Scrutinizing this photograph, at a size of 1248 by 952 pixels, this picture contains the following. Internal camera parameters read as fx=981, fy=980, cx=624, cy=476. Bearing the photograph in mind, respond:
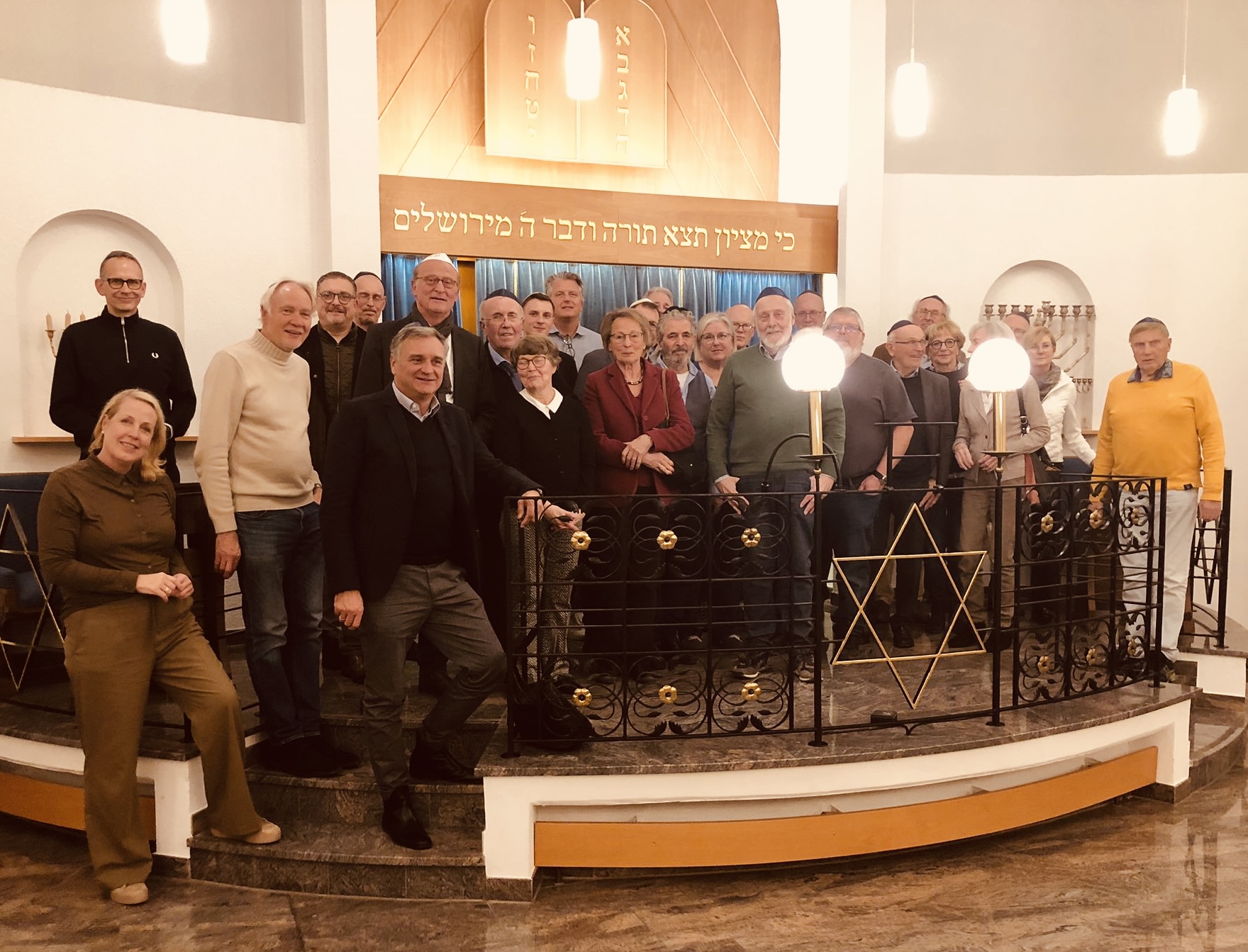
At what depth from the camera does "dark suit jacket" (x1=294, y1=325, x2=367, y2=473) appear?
435cm

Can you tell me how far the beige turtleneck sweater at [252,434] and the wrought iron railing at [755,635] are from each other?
2.94 feet

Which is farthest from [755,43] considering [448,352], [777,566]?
[448,352]

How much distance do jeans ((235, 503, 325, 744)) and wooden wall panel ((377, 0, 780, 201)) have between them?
483cm

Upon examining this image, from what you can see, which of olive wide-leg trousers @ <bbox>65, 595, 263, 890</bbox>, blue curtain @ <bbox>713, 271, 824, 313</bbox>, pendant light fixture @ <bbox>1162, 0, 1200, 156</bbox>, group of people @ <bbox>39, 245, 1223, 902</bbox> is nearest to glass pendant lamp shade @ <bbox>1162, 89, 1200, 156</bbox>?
pendant light fixture @ <bbox>1162, 0, 1200, 156</bbox>

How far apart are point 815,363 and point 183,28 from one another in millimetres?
5379

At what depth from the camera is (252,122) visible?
6.76 metres

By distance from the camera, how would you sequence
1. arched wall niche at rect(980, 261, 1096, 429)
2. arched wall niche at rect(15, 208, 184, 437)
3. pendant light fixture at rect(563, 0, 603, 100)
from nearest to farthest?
arched wall niche at rect(15, 208, 184, 437) → pendant light fixture at rect(563, 0, 603, 100) → arched wall niche at rect(980, 261, 1096, 429)

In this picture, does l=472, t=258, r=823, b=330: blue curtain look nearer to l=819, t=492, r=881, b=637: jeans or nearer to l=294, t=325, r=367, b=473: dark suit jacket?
l=294, t=325, r=367, b=473: dark suit jacket

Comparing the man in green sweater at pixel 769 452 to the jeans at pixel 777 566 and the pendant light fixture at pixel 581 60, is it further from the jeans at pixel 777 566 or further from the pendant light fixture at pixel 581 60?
the pendant light fixture at pixel 581 60

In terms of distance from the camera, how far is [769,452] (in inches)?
177

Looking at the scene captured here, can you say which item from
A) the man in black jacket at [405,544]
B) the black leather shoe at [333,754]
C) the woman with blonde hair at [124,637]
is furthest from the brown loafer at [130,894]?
the man in black jacket at [405,544]

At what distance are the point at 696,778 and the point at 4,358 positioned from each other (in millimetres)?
5075

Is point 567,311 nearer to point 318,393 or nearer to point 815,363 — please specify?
point 318,393

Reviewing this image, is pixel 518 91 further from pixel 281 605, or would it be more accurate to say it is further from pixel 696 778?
pixel 696 778
